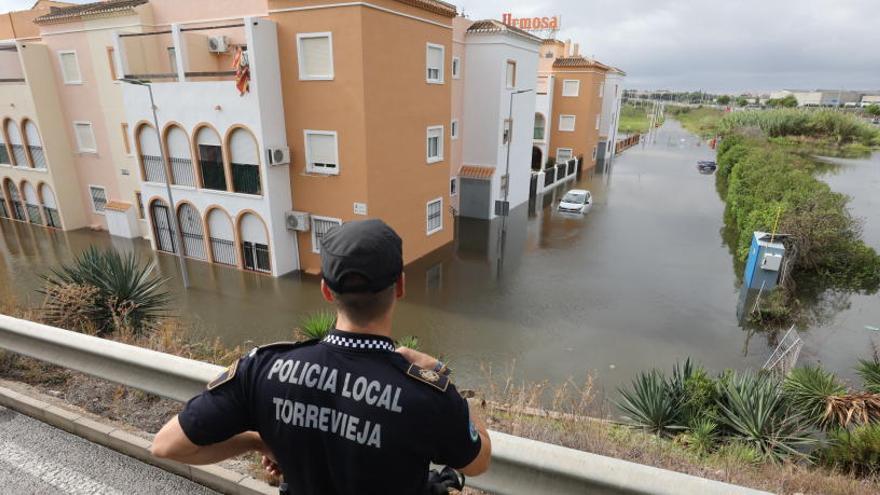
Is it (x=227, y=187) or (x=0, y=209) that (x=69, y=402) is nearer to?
(x=227, y=187)

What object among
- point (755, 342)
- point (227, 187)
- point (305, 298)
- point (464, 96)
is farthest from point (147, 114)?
point (755, 342)

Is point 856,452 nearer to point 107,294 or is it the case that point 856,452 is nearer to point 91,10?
point 107,294

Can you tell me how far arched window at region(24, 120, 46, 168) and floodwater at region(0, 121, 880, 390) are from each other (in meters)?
3.01

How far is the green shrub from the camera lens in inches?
201

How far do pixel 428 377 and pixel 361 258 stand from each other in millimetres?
437

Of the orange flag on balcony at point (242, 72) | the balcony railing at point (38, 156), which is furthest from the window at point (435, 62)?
the balcony railing at point (38, 156)

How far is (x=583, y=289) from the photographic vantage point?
15.0 meters

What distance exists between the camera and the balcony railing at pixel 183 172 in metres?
16.1

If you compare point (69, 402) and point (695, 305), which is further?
point (695, 305)

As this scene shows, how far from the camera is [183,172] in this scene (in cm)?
1631

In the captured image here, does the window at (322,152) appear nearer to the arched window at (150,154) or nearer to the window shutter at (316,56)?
the window shutter at (316,56)

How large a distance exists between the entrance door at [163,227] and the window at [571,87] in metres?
27.6

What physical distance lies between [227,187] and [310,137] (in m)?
3.24

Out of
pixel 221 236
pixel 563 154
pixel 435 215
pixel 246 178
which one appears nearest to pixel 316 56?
pixel 246 178
